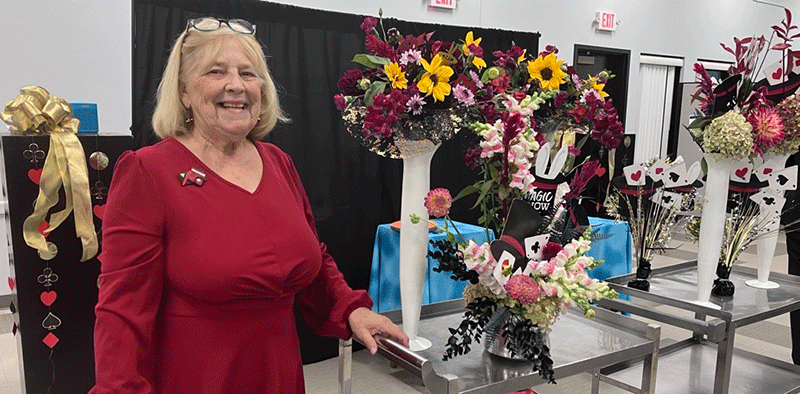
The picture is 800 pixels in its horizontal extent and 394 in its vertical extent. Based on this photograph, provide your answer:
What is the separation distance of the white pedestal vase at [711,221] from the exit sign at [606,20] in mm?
5609

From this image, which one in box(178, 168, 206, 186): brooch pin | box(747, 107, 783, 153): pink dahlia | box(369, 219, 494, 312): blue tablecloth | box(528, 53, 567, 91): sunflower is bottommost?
box(369, 219, 494, 312): blue tablecloth

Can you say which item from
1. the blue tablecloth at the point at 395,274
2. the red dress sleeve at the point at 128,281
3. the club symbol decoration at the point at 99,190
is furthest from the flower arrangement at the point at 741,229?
the club symbol decoration at the point at 99,190

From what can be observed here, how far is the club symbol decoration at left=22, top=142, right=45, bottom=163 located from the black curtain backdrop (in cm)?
78

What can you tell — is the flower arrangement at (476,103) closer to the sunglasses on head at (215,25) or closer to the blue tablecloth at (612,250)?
the sunglasses on head at (215,25)

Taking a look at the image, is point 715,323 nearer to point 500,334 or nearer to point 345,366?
point 500,334

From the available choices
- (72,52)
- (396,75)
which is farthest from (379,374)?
(72,52)

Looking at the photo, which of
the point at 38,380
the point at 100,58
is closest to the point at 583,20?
the point at 100,58

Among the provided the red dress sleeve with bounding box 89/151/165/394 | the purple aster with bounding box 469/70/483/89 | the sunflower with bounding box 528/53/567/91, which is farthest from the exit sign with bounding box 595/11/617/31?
the red dress sleeve with bounding box 89/151/165/394

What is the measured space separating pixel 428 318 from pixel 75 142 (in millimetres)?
1395

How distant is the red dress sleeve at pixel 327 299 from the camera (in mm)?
1522

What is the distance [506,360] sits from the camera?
5.61ft

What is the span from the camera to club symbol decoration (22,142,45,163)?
7.28 ft

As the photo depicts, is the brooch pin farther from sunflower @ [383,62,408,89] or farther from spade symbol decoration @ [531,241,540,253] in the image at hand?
spade symbol decoration @ [531,241,540,253]

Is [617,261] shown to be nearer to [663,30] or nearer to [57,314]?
[57,314]
